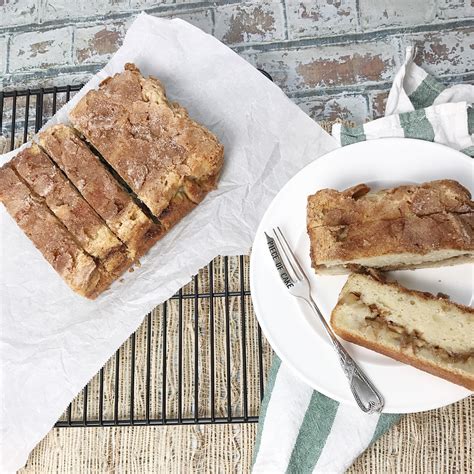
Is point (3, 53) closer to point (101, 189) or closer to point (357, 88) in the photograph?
point (101, 189)

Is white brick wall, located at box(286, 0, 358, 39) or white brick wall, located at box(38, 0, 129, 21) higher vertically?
white brick wall, located at box(38, 0, 129, 21)

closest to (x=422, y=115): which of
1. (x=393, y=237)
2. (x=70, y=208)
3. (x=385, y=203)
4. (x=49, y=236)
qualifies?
(x=385, y=203)

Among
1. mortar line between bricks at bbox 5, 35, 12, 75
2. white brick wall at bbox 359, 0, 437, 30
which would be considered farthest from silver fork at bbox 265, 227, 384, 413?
mortar line between bricks at bbox 5, 35, 12, 75

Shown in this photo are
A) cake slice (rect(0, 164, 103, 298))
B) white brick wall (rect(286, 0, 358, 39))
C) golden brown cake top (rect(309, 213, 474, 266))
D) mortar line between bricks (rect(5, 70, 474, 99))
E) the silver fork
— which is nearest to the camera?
golden brown cake top (rect(309, 213, 474, 266))

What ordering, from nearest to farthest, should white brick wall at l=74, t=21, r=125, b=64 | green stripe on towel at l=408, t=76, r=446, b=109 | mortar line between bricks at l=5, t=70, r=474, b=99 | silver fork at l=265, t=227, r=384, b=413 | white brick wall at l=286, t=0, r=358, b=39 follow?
silver fork at l=265, t=227, r=384, b=413 < green stripe on towel at l=408, t=76, r=446, b=109 < mortar line between bricks at l=5, t=70, r=474, b=99 < white brick wall at l=286, t=0, r=358, b=39 < white brick wall at l=74, t=21, r=125, b=64

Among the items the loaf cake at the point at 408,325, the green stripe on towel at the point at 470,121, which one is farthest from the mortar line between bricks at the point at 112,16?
the loaf cake at the point at 408,325

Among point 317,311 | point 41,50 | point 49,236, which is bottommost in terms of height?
point 317,311

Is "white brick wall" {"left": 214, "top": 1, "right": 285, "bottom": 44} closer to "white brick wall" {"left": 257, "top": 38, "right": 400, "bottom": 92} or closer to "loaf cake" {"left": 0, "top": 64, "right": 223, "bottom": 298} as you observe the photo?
"white brick wall" {"left": 257, "top": 38, "right": 400, "bottom": 92}

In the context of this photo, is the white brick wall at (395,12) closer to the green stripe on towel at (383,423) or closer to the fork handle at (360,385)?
the fork handle at (360,385)
